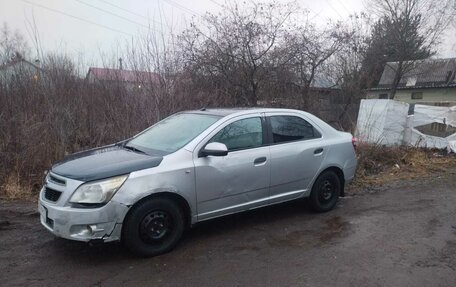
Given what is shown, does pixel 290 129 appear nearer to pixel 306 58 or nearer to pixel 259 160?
pixel 259 160

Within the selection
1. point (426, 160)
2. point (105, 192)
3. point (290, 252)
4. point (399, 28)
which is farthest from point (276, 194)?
point (399, 28)

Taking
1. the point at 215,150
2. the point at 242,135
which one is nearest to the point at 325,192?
the point at 242,135

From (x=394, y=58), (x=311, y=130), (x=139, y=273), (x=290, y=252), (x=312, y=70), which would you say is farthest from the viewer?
(x=394, y=58)

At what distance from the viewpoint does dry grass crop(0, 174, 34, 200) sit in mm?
6941

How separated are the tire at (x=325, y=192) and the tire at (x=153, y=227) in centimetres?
232

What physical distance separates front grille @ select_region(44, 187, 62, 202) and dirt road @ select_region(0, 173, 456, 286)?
2.10ft

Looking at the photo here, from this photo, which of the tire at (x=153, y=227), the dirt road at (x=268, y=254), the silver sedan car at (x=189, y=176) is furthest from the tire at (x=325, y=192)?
the tire at (x=153, y=227)

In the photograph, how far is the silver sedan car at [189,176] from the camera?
435 cm

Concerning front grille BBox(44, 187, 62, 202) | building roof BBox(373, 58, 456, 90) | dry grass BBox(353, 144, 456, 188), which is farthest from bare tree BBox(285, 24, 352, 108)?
building roof BBox(373, 58, 456, 90)

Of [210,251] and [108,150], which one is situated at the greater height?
[108,150]

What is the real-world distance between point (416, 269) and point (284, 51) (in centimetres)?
974

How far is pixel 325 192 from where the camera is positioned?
6.45 meters

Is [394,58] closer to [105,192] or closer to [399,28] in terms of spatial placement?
[399,28]

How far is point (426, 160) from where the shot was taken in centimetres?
1091
